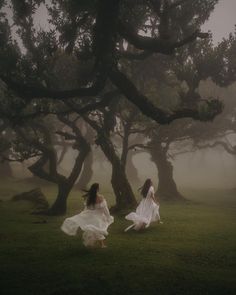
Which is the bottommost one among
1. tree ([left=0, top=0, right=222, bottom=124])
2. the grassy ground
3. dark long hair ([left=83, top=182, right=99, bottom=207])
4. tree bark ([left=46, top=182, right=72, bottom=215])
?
the grassy ground

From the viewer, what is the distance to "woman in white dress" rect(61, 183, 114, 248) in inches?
640

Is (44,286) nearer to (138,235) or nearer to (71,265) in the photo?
(71,265)

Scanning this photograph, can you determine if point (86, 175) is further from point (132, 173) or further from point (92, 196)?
point (92, 196)

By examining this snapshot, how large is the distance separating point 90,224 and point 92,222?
0.15 meters

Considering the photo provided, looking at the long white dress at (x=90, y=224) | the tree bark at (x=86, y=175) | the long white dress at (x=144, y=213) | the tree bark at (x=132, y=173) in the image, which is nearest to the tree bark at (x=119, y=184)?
the long white dress at (x=144, y=213)

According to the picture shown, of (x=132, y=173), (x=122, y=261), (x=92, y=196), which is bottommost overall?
(x=122, y=261)

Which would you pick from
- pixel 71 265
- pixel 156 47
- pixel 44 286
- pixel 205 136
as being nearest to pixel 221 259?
pixel 71 265

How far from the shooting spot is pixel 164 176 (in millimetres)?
44500

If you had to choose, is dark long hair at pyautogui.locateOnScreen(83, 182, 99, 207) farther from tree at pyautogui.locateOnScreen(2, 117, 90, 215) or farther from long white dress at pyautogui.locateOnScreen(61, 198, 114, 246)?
tree at pyautogui.locateOnScreen(2, 117, 90, 215)

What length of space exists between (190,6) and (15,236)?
23.8m

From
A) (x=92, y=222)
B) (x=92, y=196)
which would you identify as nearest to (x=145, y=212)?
(x=92, y=196)

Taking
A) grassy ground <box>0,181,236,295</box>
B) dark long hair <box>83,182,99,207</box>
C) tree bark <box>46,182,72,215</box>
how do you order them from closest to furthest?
grassy ground <box>0,181,236,295</box> → dark long hair <box>83,182,99,207</box> → tree bark <box>46,182,72,215</box>

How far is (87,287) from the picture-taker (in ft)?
37.8

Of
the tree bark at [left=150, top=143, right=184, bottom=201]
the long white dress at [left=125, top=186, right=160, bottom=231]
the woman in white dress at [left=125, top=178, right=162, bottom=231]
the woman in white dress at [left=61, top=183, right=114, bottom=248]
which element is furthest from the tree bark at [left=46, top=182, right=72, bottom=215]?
the tree bark at [left=150, top=143, right=184, bottom=201]
